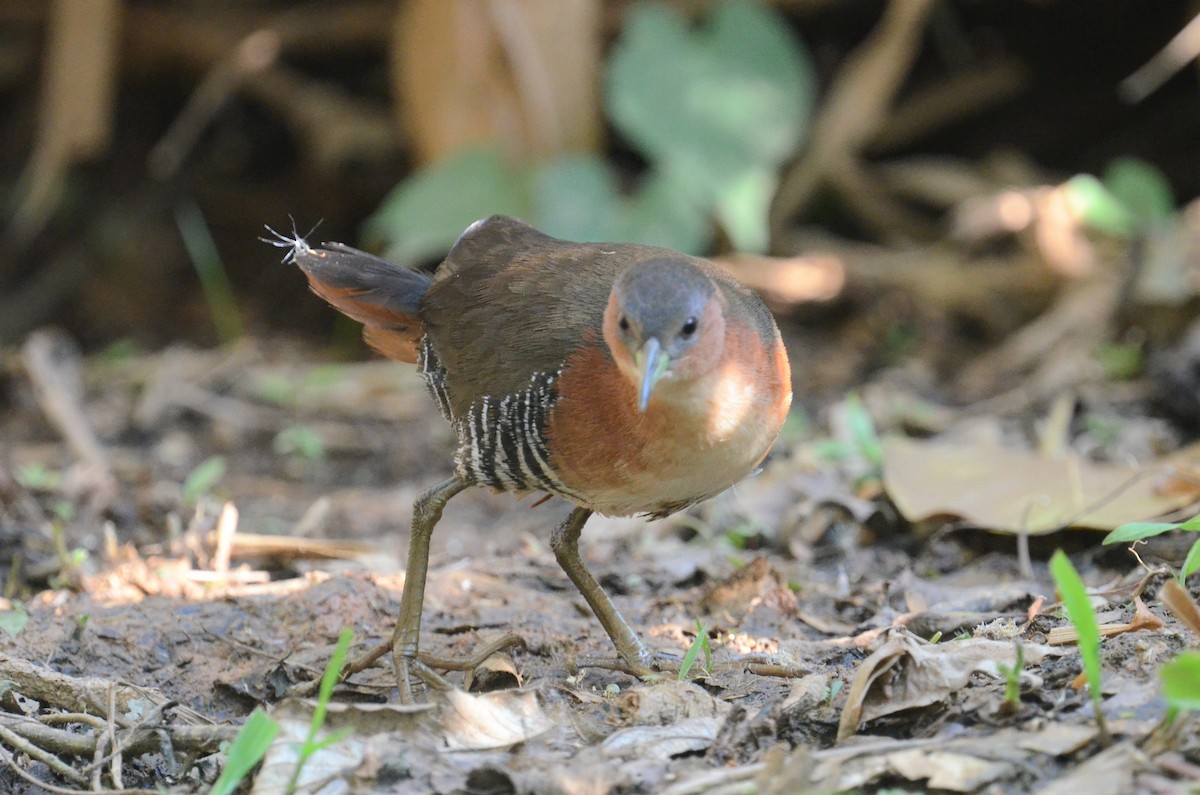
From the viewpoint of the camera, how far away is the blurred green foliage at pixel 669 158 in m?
6.38

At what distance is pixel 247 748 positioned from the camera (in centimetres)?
231

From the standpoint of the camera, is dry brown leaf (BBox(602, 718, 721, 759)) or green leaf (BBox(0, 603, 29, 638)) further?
green leaf (BBox(0, 603, 29, 638))

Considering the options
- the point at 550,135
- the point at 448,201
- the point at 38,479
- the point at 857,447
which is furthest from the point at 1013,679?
the point at 550,135

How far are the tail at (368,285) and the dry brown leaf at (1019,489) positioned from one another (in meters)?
1.60

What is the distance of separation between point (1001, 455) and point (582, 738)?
226 cm

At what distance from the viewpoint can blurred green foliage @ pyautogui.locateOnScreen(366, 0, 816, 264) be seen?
6.38 m

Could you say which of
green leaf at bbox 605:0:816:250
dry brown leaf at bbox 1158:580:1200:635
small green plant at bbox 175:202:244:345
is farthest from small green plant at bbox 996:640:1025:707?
small green plant at bbox 175:202:244:345

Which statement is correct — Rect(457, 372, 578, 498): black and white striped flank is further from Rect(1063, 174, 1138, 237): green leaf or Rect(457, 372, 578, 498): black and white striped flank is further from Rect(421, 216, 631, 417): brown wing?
Rect(1063, 174, 1138, 237): green leaf

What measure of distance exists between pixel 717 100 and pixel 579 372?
3913 millimetres

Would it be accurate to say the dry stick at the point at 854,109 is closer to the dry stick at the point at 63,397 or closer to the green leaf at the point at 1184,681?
the dry stick at the point at 63,397

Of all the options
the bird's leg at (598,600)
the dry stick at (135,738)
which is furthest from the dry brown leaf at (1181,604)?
the dry stick at (135,738)

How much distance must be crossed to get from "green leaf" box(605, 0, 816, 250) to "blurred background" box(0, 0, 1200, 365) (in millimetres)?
14

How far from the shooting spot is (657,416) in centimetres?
282

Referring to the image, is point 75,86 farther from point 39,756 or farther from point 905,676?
point 905,676
